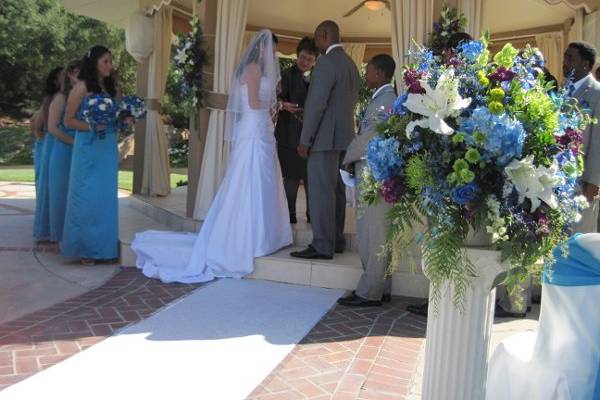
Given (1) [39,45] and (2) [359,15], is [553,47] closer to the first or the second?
(2) [359,15]

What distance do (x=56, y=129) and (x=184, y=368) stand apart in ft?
12.4

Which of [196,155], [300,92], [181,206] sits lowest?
[181,206]

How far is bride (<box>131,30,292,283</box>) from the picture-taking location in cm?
552

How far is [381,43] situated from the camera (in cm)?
1154

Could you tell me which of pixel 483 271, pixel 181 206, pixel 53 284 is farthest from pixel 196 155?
pixel 483 271

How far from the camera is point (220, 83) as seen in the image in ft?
22.1

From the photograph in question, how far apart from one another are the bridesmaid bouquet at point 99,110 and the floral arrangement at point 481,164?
435cm

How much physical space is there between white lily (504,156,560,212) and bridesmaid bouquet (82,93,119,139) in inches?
187

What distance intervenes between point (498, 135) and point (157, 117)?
7.97m

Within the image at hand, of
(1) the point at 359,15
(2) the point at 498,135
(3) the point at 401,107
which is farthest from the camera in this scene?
(1) the point at 359,15

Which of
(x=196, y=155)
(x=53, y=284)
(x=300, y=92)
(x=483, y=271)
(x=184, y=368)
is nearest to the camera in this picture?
(x=483, y=271)

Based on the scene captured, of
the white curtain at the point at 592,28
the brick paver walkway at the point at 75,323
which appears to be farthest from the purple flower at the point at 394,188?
the white curtain at the point at 592,28

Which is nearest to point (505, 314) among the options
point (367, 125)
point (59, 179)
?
point (367, 125)

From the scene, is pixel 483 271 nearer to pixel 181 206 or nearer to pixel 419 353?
pixel 419 353
